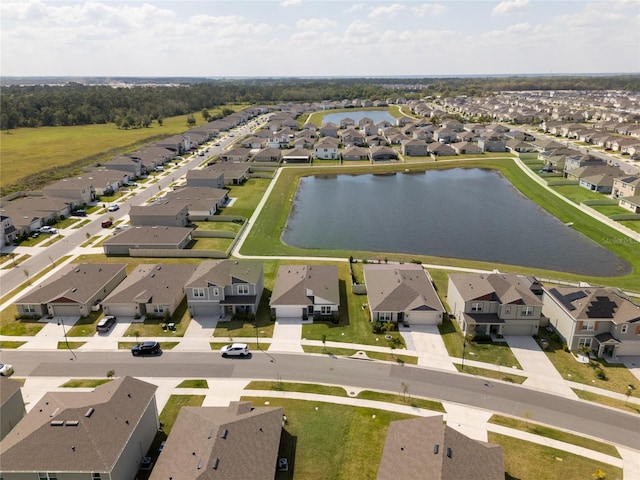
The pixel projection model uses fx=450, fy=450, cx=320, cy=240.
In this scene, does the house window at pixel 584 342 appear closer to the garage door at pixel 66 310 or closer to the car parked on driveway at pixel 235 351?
the car parked on driveway at pixel 235 351

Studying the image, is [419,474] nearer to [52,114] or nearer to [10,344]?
[10,344]

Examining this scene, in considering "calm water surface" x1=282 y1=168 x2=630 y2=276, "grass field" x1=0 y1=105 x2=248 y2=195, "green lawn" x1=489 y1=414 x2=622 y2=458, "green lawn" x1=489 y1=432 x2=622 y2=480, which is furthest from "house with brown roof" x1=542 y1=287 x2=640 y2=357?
"grass field" x1=0 y1=105 x2=248 y2=195

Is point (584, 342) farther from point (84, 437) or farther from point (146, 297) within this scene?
point (146, 297)

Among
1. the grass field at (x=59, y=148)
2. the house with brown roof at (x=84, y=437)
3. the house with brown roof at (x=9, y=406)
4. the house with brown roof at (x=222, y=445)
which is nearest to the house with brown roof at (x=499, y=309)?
the house with brown roof at (x=222, y=445)

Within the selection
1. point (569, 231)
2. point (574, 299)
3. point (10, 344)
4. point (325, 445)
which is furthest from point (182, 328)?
point (569, 231)

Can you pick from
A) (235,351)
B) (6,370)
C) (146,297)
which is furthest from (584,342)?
(6,370)

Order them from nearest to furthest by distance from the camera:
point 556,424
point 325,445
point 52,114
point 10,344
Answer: point 325,445 < point 556,424 < point 10,344 < point 52,114
